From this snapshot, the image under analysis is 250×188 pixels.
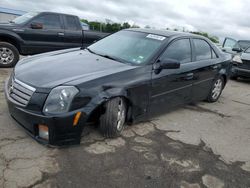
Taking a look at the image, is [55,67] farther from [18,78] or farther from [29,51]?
[29,51]

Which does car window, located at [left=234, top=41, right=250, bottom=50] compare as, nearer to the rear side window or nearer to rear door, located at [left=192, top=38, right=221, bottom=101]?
rear door, located at [left=192, top=38, right=221, bottom=101]

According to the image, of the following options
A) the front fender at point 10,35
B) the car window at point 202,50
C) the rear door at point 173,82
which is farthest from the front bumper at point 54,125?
the front fender at point 10,35

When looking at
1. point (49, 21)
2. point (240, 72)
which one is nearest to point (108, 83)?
point (49, 21)

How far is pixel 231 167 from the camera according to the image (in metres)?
3.49

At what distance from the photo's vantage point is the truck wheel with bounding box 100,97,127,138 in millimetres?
3612

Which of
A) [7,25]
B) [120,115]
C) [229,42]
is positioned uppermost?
[7,25]

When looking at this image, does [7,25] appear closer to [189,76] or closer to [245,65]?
[189,76]

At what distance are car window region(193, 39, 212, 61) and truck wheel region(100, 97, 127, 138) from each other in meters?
2.17

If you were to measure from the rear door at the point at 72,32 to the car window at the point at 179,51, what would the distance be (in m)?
4.51

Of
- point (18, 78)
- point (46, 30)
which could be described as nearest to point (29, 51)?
point (46, 30)

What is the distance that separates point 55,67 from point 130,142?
1.45m

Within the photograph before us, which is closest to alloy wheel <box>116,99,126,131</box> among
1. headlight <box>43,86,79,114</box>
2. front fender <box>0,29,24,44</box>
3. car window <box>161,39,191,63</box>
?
headlight <box>43,86,79,114</box>

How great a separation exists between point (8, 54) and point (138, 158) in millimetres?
5503

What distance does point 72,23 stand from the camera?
28.3 ft
